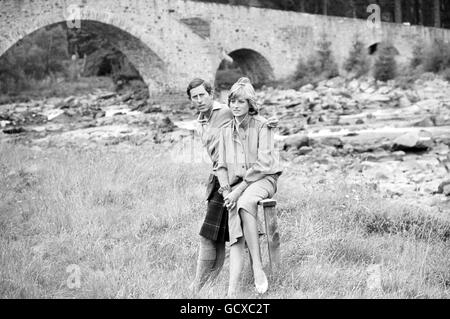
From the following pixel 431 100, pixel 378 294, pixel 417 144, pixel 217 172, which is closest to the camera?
pixel 378 294

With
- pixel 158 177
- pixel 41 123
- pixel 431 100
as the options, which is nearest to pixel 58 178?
pixel 158 177

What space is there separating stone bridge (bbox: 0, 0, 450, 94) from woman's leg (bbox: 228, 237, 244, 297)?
12821 millimetres

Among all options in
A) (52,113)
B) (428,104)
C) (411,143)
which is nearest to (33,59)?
(52,113)

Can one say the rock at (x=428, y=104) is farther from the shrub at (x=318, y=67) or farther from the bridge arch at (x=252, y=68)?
the bridge arch at (x=252, y=68)

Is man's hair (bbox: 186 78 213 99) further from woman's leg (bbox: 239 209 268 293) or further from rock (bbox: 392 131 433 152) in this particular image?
rock (bbox: 392 131 433 152)

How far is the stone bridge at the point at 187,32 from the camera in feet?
46.4

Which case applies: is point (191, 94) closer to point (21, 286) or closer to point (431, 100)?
point (21, 286)

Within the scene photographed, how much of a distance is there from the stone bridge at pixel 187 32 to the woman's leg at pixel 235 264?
1282 cm

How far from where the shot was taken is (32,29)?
45.6 ft

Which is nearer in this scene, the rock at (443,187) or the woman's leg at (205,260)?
the woman's leg at (205,260)

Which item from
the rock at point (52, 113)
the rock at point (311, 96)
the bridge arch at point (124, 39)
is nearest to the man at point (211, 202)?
the bridge arch at point (124, 39)

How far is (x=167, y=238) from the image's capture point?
12.8 ft

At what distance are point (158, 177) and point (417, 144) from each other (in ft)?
16.1

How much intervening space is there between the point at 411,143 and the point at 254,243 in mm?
6147
